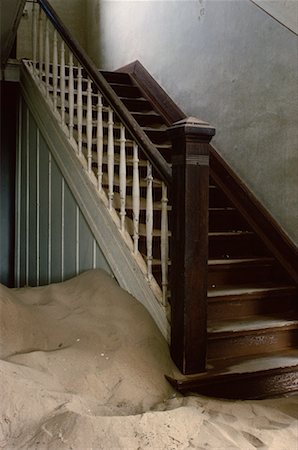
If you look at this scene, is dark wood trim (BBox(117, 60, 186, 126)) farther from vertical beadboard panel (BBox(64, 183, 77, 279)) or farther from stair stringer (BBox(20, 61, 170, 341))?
vertical beadboard panel (BBox(64, 183, 77, 279))

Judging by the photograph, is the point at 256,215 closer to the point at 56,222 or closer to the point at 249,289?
the point at 249,289

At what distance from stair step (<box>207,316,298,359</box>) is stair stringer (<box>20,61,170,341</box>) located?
247 mm

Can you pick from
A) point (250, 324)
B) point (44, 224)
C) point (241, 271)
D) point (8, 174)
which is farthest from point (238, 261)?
point (8, 174)

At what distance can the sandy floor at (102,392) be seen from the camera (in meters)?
1.48

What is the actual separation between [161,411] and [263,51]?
229 cm

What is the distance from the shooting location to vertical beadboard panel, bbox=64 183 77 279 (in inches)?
119

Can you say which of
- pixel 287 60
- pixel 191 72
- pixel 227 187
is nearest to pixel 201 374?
pixel 227 187

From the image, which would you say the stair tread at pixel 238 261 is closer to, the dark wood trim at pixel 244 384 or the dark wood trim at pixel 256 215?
the dark wood trim at pixel 256 215

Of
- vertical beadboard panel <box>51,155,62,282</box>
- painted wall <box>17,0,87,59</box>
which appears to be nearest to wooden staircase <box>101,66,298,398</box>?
vertical beadboard panel <box>51,155,62,282</box>

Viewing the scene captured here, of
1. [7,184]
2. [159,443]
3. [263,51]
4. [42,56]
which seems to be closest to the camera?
[159,443]

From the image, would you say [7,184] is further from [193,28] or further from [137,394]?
[137,394]

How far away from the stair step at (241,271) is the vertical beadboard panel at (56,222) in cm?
113

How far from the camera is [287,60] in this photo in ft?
9.12

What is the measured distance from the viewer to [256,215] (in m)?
3.01
